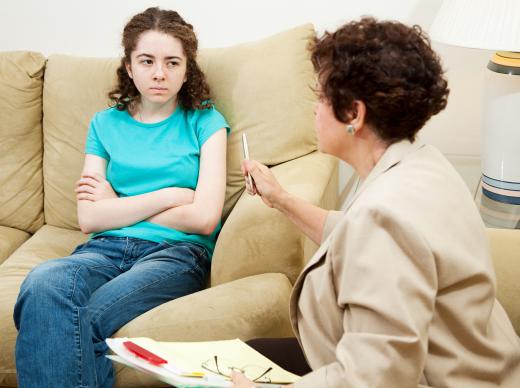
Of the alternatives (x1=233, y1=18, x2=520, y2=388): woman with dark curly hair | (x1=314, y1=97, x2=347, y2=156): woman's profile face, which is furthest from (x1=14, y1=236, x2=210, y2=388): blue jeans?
(x1=314, y1=97, x2=347, y2=156): woman's profile face

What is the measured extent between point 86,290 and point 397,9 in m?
1.45

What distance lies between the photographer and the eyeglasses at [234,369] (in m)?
1.28

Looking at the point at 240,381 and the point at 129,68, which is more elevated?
the point at 129,68

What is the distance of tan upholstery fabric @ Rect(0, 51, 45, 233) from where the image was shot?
2.47 metres

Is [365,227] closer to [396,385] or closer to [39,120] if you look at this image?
[396,385]

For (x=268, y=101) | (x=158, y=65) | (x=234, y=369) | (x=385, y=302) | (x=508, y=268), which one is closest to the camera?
(x=385, y=302)

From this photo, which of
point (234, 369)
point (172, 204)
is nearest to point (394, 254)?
point (234, 369)

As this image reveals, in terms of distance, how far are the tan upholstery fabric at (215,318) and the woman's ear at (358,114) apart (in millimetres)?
618

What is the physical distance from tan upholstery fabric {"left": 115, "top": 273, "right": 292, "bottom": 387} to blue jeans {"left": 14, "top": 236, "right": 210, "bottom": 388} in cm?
6

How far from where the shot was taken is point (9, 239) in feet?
7.86

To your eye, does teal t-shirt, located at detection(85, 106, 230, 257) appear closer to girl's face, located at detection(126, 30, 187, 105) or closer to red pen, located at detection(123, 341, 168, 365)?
girl's face, located at detection(126, 30, 187, 105)

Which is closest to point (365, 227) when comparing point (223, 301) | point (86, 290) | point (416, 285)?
point (416, 285)

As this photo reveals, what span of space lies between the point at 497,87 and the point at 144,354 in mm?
1333

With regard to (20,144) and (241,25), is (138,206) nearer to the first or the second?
(20,144)
